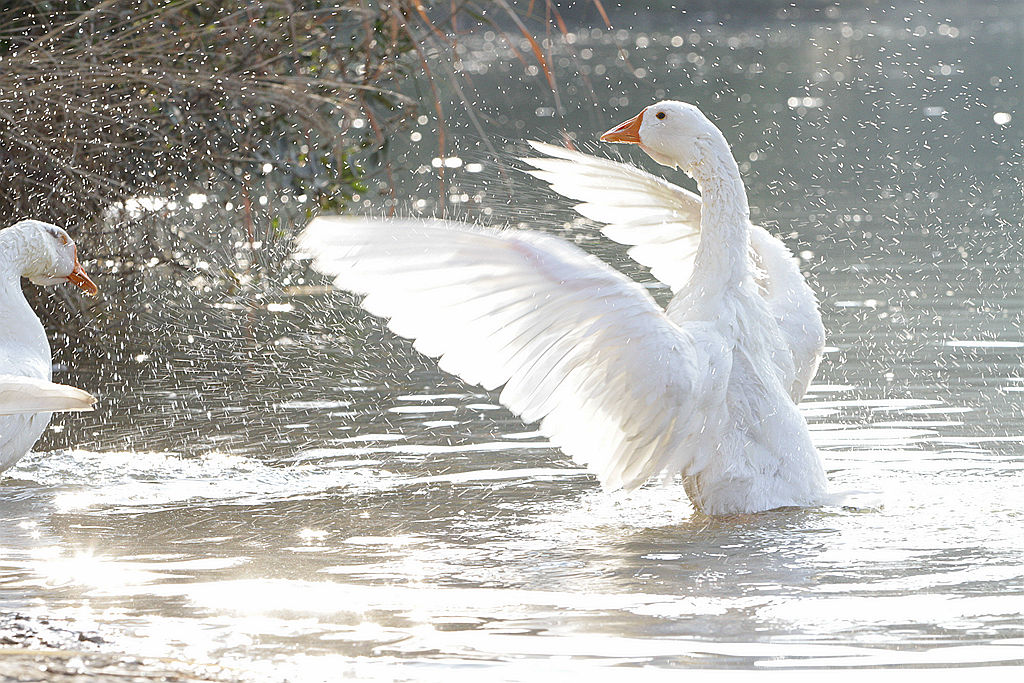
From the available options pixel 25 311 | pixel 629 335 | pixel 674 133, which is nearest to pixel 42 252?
pixel 25 311

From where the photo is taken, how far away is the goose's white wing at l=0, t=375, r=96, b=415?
187 inches

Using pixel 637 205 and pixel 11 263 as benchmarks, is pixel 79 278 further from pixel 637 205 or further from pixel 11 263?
pixel 637 205

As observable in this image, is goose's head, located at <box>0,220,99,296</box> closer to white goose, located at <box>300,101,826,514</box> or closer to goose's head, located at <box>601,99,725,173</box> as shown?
white goose, located at <box>300,101,826,514</box>

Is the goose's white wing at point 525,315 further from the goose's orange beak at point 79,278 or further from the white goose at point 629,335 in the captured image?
the goose's orange beak at point 79,278

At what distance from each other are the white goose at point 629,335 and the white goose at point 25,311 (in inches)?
55.4

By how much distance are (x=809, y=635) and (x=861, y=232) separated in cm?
1033

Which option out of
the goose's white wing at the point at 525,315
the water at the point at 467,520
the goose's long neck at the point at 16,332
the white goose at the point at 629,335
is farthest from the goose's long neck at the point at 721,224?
the goose's long neck at the point at 16,332

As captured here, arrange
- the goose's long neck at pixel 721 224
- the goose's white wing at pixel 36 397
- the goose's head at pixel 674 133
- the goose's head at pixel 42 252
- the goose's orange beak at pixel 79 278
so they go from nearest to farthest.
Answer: the goose's white wing at pixel 36 397
the goose's long neck at pixel 721 224
the goose's head at pixel 674 133
the goose's head at pixel 42 252
the goose's orange beak at pixel 79 278

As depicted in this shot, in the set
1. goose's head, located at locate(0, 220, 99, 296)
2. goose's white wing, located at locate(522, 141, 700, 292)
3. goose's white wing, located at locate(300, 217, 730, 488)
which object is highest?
goose's white wing, located at locate(522, 141, 700, 292)

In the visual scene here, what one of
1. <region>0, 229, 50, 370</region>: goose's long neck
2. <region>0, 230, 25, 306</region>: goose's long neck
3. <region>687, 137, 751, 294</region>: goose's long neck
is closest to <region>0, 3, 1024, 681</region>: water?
<region>0, 229, 50, 370</region>: goose's long neck

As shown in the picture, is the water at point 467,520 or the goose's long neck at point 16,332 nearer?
the water at point 467,520

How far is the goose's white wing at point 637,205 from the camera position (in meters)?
6.81

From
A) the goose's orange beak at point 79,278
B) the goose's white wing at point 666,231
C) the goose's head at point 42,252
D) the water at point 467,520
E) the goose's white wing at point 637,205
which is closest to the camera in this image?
the water at point 467,520

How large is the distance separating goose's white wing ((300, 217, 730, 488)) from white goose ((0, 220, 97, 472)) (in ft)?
4.45
